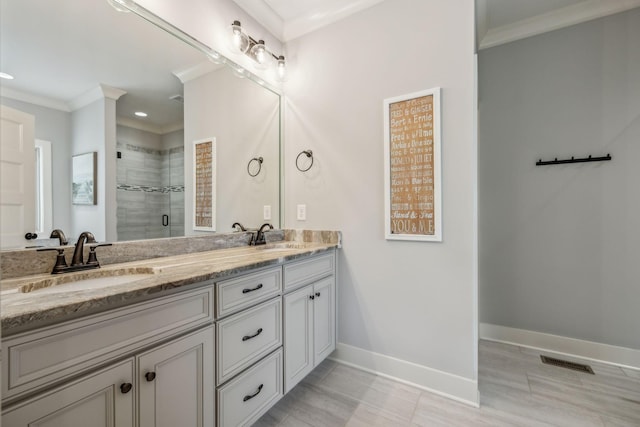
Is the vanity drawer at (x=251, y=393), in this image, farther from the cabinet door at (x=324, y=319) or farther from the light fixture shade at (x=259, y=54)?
the light fixture shade at (x=259, y=54)

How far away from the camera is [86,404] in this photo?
79 centimetres

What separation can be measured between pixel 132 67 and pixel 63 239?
0.93 m

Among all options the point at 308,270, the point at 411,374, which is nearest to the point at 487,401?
the point at 411,374

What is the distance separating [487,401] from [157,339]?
1.88 metres

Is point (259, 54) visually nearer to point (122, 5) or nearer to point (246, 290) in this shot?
point (122, 5)

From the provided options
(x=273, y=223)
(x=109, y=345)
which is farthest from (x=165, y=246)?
(x=273, y=223)

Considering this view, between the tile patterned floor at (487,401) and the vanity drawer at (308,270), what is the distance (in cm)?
72

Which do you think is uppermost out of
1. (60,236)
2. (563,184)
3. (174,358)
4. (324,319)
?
(563,184)

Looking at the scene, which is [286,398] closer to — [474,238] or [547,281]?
[474,238]

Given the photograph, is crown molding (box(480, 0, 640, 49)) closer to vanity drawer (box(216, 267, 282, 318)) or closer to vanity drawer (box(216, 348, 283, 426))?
vanity drawer (box(216, 267, 282, 318))

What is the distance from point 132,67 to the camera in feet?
4.72

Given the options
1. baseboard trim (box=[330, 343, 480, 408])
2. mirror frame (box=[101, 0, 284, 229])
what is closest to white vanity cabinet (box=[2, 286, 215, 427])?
baseboard trim (box=[330, 343, 480, 408])

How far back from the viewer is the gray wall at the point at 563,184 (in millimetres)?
2014

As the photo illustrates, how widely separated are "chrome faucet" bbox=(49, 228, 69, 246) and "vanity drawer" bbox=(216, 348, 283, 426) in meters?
0.92
